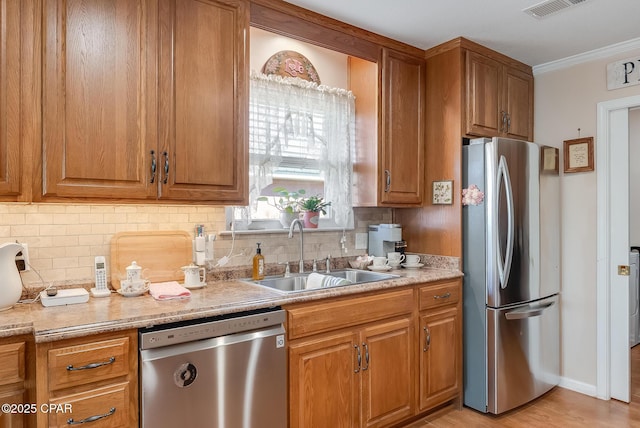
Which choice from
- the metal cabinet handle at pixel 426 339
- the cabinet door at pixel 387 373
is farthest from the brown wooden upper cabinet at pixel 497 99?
the cabinet door at pixel 387 373

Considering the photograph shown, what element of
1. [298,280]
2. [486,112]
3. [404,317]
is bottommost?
[404,317]

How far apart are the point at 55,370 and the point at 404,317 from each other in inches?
70.1

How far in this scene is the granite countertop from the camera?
1.48 m

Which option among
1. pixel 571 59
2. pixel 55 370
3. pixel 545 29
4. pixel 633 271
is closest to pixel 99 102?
pixel 55 370

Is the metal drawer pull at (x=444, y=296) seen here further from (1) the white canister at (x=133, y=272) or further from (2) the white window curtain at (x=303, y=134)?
(1) the white canister at (x=133, y=272)

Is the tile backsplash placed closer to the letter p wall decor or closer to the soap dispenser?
the soap dispenser

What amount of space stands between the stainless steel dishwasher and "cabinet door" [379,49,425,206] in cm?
139

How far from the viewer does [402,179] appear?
299 centimetres

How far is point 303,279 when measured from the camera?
106 inches

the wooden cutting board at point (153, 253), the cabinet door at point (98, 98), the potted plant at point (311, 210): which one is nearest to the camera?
the cabinet door at point (98, 98)

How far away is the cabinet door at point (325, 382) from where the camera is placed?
2033mm

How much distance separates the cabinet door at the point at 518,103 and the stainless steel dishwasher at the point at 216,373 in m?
2.41

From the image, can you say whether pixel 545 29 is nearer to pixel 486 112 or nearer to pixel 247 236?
pixel 486 112

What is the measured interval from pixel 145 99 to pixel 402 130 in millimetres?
1743
